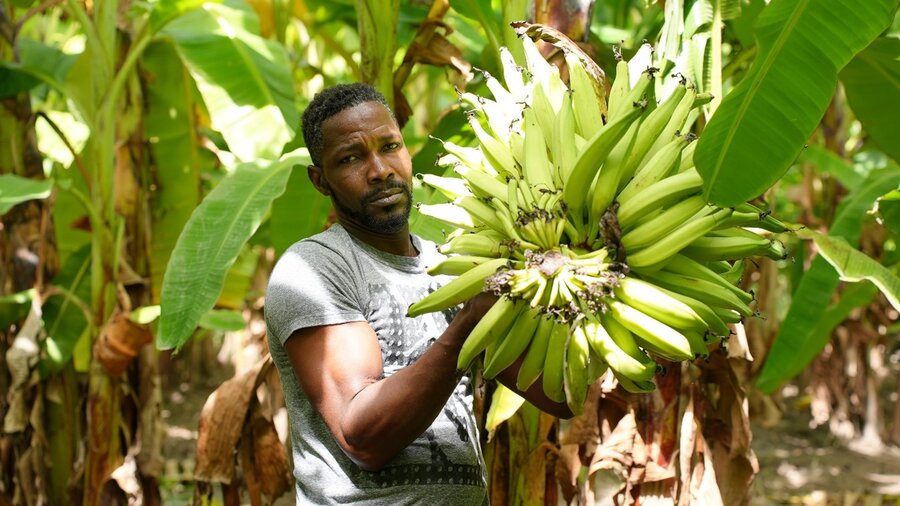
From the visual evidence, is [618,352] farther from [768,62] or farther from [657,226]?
[768,62]

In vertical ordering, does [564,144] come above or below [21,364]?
above

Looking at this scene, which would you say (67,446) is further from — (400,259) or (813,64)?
(813,64)

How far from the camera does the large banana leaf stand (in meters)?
1.24

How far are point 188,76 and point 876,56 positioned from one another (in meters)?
2.12

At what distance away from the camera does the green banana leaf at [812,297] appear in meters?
2.44

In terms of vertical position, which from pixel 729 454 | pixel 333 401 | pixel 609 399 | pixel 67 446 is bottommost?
pixel 67 446

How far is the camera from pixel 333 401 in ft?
4.17

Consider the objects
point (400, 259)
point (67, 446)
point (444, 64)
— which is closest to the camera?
point (400, 259)

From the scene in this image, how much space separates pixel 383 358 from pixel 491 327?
14.1 inches

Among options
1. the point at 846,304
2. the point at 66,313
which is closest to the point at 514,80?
the point at 846,304

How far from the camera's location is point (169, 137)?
311cm

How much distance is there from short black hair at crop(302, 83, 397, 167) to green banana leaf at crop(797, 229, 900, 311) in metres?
0.97

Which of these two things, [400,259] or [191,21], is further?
[191,21]

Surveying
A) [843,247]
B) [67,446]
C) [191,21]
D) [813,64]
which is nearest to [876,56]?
[843,247]
